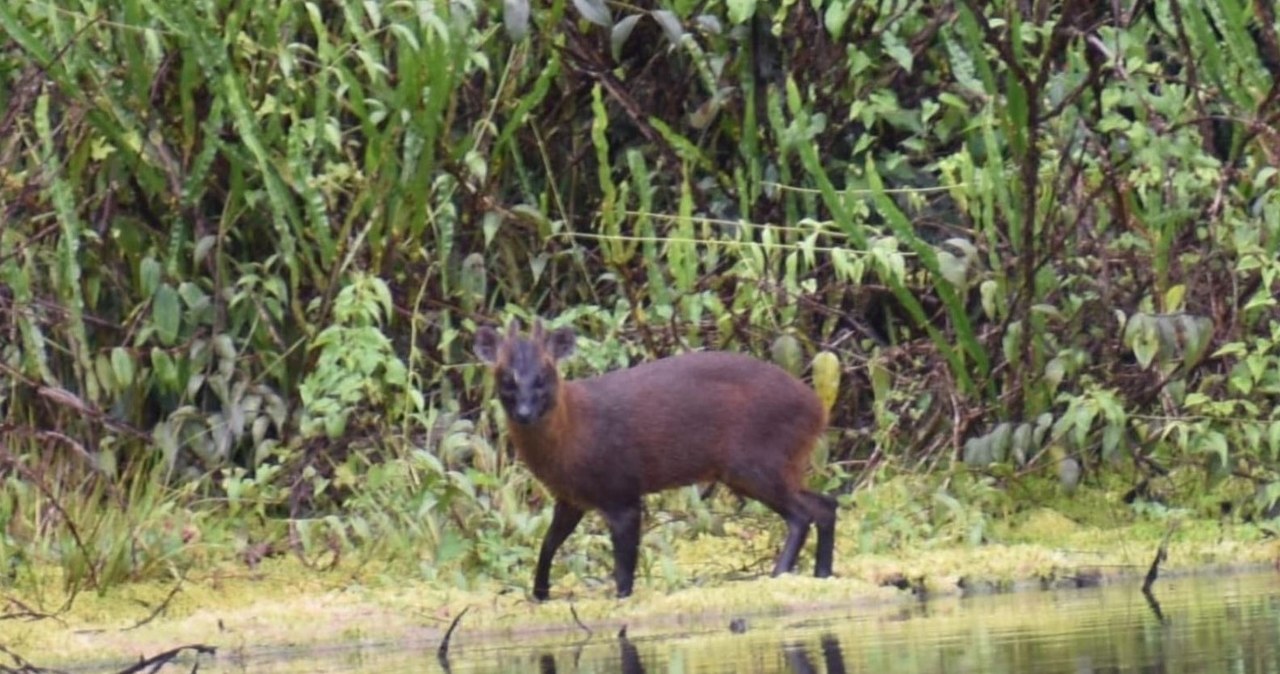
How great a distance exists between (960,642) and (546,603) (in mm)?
2115

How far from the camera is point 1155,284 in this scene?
1138 centimetres

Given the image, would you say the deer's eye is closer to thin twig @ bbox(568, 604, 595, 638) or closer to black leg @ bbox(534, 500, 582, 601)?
black leg @ bbox(534, 500, 582, 601)

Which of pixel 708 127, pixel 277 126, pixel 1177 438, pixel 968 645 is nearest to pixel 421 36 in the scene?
pixel 277 126

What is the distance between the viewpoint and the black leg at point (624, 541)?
32.2 feet

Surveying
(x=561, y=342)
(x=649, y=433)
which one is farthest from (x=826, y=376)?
(x=561, y=342)

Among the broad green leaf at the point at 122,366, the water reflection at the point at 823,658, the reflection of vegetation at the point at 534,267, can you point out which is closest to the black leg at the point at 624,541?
the reflection of vegetation at the point at 534,267

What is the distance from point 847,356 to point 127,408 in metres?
3.09

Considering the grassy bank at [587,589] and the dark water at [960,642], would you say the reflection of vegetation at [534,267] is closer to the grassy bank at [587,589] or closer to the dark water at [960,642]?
the grassy bank at [587,589]

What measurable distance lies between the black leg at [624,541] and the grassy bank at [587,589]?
0.29ft

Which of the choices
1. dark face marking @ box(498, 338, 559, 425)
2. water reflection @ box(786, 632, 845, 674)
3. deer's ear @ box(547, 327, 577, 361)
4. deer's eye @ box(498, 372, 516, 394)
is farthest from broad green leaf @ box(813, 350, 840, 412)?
water reflection @ box(786, 632, 845, 674)

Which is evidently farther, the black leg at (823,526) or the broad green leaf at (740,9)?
the broad green leaf at (740,9)

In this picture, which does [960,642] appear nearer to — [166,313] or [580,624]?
[580,624]

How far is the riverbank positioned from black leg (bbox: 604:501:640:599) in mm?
75

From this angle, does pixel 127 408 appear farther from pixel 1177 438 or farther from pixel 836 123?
pixel 1177 438
